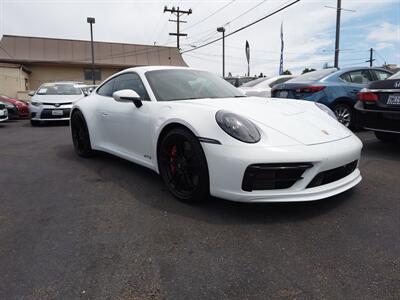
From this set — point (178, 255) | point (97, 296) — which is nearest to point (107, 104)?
point (178, 255)

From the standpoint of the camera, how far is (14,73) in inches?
946

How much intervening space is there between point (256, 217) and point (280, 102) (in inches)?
52.1

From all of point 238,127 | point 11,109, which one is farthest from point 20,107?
point 238,127

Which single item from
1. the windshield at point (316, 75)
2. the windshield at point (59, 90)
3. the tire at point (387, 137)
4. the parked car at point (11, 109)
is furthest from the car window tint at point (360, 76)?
the parked car at point (11, 109)

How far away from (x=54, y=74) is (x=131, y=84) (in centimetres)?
2900

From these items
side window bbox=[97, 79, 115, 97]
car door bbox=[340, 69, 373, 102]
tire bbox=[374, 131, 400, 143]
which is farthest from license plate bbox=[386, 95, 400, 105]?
side window bbox=[97, 79, 115, 97]

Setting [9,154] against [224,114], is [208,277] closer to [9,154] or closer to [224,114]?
[224,114]

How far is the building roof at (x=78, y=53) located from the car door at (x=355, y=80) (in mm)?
26471

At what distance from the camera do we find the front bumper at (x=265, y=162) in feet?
8.25

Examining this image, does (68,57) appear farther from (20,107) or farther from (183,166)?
(183,166)

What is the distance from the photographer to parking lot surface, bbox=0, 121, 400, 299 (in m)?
1.83

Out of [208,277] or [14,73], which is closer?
[208,277]

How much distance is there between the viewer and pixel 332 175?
2764 mm

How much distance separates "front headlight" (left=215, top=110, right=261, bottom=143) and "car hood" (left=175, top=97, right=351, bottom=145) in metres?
0.07
